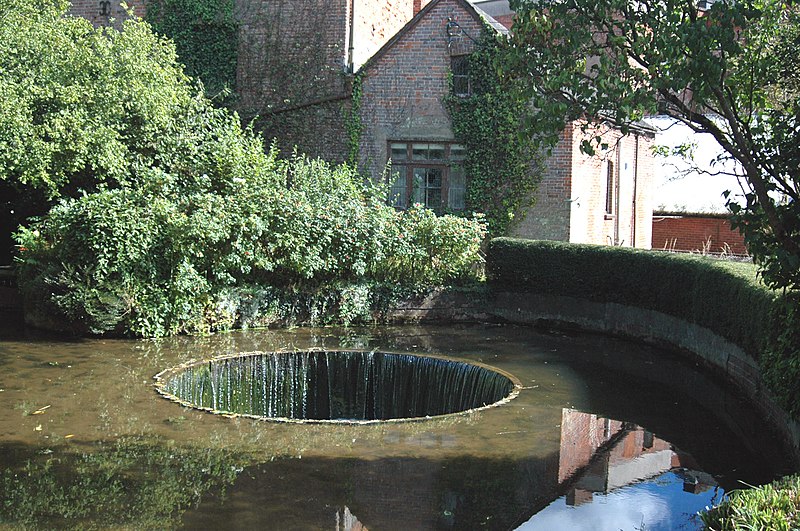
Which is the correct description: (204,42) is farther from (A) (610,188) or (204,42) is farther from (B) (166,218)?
A: (A) (610,188)

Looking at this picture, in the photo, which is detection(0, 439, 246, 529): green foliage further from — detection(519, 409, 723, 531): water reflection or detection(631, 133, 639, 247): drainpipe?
detection(631, 133, 639, 247): drainpipe

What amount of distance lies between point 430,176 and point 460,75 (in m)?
2.40

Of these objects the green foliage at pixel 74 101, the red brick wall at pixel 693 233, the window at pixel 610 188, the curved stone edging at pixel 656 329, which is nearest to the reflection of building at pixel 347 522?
the curved stone edging at pixel 656 329

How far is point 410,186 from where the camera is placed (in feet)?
63.3

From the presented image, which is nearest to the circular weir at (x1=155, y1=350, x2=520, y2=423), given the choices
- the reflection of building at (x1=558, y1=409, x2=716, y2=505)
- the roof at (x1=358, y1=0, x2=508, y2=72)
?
the reflection of building at (x1=558, y1=409, x2=716, y2=505)

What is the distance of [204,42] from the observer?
20609 millimetres

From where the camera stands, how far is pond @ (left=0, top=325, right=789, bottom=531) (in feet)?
21.0

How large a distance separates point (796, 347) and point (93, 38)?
13.3 m

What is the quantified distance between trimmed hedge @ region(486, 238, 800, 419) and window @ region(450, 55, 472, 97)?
167 inches

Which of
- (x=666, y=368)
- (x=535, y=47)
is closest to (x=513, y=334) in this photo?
(x=666, y=368)

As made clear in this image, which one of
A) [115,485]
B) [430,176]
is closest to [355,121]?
[430,176]

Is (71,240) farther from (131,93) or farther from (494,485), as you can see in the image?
(494,485)

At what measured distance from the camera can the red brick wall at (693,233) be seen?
28062 millimetres

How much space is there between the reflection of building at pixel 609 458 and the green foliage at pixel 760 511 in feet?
8.55
